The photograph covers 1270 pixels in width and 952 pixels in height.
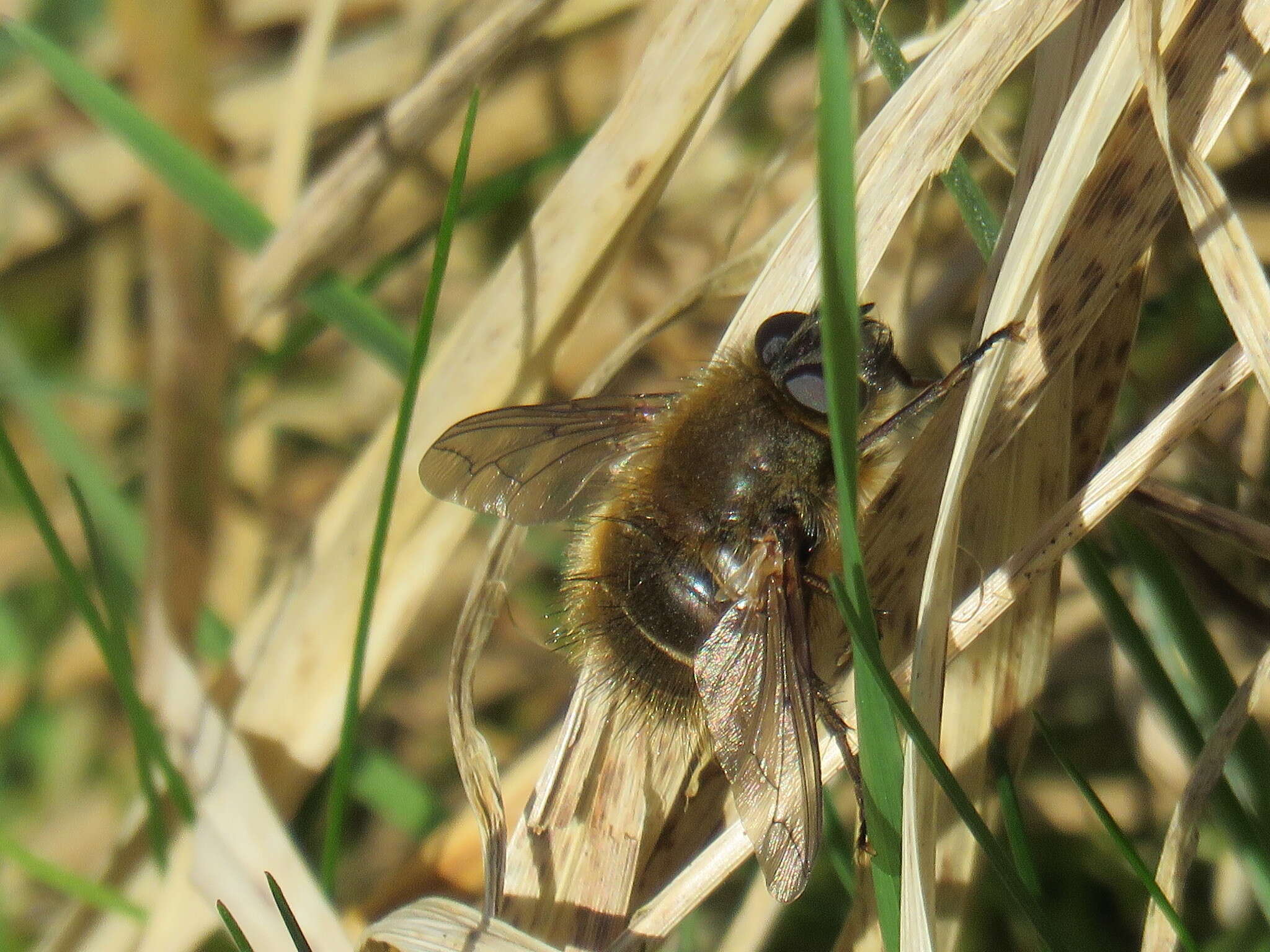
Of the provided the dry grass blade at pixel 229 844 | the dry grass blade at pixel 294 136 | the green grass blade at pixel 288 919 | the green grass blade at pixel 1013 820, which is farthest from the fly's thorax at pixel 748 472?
the dry grass blade at pixel 294 136

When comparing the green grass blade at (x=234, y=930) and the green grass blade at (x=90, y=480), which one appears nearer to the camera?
the green grass blade at (x=234, y=930)

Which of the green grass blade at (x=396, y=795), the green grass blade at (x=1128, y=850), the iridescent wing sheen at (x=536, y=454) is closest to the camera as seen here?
the green grass blade at (x=1128, y=850)

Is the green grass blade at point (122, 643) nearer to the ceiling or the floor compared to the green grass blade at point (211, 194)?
nearer to the floor

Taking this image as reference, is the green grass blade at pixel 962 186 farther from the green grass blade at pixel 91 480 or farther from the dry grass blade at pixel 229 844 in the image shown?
the green grass blade at pixel 91 480

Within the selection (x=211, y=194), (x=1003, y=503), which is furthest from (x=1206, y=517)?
(x=211, y=194)

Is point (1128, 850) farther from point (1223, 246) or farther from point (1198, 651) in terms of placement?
point (1223, 246)

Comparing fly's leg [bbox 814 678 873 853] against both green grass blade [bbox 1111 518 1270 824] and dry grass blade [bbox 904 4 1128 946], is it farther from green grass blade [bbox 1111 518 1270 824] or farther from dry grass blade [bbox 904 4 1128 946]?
green grass blade [bbox 1111 518 1270 824]

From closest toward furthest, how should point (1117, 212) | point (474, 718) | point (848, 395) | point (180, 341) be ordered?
point (848, 395), point (1117, 212), point (474, 718), point (180, 341)
